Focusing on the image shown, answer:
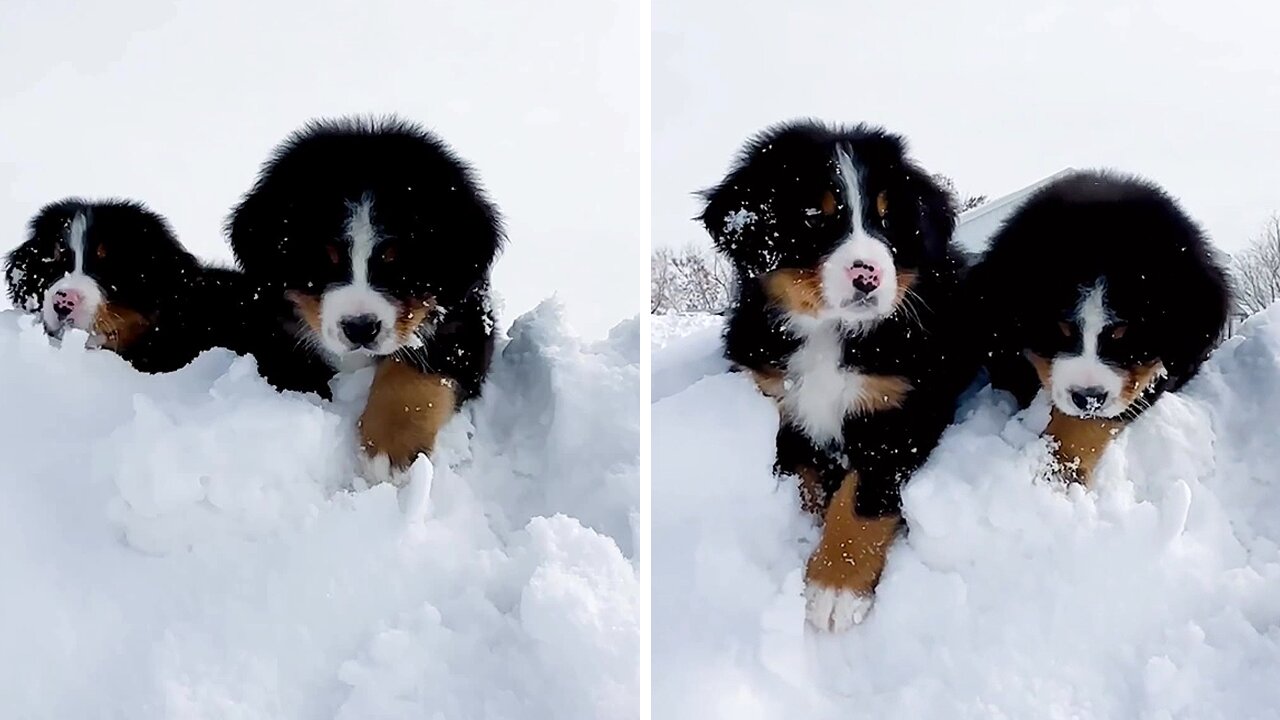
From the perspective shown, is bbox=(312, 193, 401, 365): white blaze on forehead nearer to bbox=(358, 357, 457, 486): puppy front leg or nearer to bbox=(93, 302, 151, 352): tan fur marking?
bbox=(358, 357, 457, 486): puppy front leg

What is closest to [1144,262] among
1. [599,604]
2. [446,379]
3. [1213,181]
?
[1213,181]

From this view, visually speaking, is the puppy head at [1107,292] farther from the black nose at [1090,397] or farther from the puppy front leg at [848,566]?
the puppy front leg at [848,566]

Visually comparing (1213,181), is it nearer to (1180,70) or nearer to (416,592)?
(1180,70)

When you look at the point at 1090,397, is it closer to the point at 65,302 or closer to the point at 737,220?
the point at 737,220

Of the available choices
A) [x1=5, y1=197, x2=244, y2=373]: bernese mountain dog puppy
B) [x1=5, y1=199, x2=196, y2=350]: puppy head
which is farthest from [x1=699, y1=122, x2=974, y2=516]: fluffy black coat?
[x1=5, y1=199, x2=196, y2=350]: puppy head

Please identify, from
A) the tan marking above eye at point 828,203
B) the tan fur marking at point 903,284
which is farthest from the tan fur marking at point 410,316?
the tan fur marking at point 903,284

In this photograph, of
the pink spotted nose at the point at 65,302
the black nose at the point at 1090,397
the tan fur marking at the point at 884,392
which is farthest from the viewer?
the pink spotted nose at the point at 65,302
